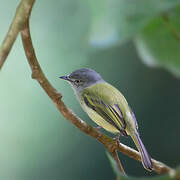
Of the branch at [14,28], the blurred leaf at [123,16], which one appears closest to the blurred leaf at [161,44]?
the blurred leaf at [123,16]

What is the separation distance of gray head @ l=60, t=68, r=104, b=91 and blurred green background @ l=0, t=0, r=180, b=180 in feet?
0.96

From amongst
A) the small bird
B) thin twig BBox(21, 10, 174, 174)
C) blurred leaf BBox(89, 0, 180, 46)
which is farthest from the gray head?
blurred leaf BBox(89, 0, 180, 46)

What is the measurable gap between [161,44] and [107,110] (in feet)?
3.03

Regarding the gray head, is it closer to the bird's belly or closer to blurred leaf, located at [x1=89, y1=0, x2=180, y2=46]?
the bird's belly

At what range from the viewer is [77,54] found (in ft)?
Answer: 4.36

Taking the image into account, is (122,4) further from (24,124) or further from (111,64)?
(24,124)

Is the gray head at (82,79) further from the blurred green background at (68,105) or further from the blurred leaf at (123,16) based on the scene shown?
the blurred leaf at (123,16)

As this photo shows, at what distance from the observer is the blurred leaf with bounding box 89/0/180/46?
967mm

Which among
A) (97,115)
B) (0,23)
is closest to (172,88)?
(97,115)

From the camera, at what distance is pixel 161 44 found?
4.45 feet

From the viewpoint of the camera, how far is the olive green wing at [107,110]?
2.11 m

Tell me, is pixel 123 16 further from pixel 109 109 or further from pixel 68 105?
pixel 68 105

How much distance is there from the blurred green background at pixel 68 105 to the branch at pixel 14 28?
222 cm

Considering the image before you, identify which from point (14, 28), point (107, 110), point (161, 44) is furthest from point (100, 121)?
point (14, 28)
